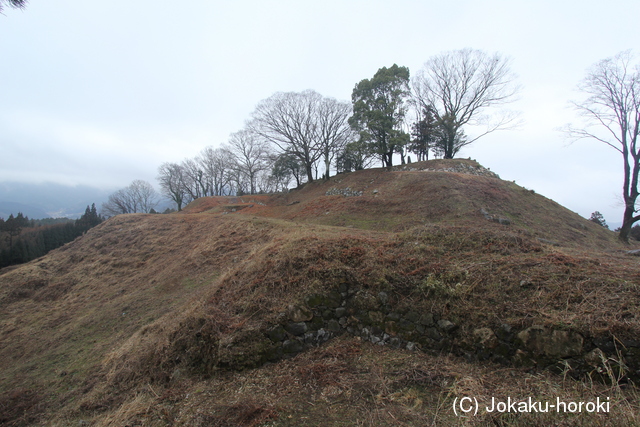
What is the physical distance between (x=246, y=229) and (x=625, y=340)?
13865mm

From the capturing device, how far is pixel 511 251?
19.1ft

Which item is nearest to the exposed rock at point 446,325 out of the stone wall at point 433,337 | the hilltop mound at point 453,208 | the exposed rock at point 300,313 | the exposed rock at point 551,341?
the stone wall at point 433,337

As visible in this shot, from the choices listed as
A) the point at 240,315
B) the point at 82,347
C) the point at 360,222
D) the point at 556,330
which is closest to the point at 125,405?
the point at 240,315

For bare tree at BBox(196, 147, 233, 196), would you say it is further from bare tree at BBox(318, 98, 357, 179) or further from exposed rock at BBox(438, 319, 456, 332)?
exposed rock at BBox(438, 319, 456, 332)

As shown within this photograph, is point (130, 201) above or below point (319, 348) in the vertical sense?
above

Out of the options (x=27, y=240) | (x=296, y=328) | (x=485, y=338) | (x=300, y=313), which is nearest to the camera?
(x=485, y=338)

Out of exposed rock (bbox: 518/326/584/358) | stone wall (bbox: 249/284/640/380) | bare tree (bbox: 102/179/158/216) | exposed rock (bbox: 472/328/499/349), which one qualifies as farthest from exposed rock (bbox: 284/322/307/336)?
bare tree (bbox: 102/179/158/216)

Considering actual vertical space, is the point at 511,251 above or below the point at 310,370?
above

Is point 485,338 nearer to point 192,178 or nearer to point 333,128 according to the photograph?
point 333,128

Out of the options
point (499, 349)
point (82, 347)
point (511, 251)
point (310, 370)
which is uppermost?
point (511, 251)

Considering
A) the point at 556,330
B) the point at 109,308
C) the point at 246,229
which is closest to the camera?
the point at 556,330

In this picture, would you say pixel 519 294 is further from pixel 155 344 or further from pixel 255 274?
pixel 155 344

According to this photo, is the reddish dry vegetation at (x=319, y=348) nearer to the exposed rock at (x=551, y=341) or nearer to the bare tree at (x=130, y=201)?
the exposed rock at (x=551, y=341)

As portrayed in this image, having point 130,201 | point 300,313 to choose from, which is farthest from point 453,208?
point 130,201
